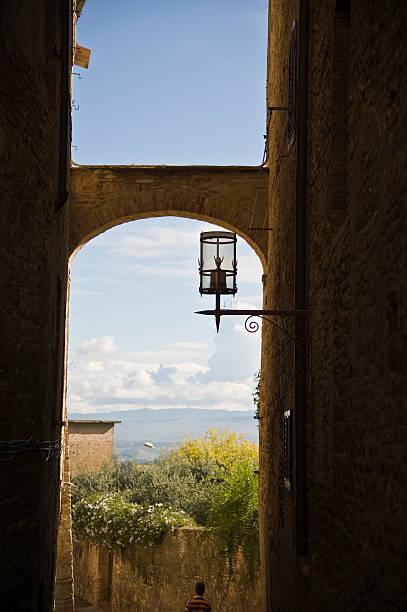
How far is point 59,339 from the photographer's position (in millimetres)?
10656

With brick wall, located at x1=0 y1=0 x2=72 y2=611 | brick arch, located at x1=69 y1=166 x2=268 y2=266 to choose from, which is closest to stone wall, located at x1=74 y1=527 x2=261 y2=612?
brick wall, located at x1=0 y1=0 x2=72 y2=611

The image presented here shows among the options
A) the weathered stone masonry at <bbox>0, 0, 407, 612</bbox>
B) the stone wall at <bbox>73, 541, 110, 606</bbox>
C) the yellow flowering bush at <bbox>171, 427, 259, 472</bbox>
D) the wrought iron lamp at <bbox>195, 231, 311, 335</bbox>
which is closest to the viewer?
the weathered stone masonry at <bbox>0, 0, 407, 612</bbox>

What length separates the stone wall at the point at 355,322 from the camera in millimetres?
3943

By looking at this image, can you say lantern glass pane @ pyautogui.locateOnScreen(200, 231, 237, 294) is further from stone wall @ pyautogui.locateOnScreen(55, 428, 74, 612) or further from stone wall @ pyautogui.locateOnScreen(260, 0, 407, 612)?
stone wall @ pyautogui.locateOnScreen(55, 428, 74, 612)

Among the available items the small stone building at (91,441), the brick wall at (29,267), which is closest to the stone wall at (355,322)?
the brick wall at (29,267)

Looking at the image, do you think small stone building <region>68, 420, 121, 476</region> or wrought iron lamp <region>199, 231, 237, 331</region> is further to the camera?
small stone building <region>68, 420, 121, 476</region>

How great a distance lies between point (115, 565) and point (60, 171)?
10665mm

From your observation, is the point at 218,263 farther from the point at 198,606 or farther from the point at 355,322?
the point at 198,606

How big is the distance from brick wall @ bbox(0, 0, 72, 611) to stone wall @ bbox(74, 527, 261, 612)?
5837 mm

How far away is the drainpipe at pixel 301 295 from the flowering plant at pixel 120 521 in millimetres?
9610

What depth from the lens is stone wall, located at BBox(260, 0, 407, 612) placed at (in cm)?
394

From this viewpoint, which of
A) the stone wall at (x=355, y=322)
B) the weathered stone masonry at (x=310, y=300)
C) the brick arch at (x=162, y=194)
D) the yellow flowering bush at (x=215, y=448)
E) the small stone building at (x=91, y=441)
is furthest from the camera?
the small stone building at (x=91, y=441)

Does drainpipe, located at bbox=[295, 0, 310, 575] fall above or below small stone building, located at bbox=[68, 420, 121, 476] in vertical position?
above

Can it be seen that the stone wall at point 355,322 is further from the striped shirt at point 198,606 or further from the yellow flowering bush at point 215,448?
the yellow flowering bush at point 215,448
